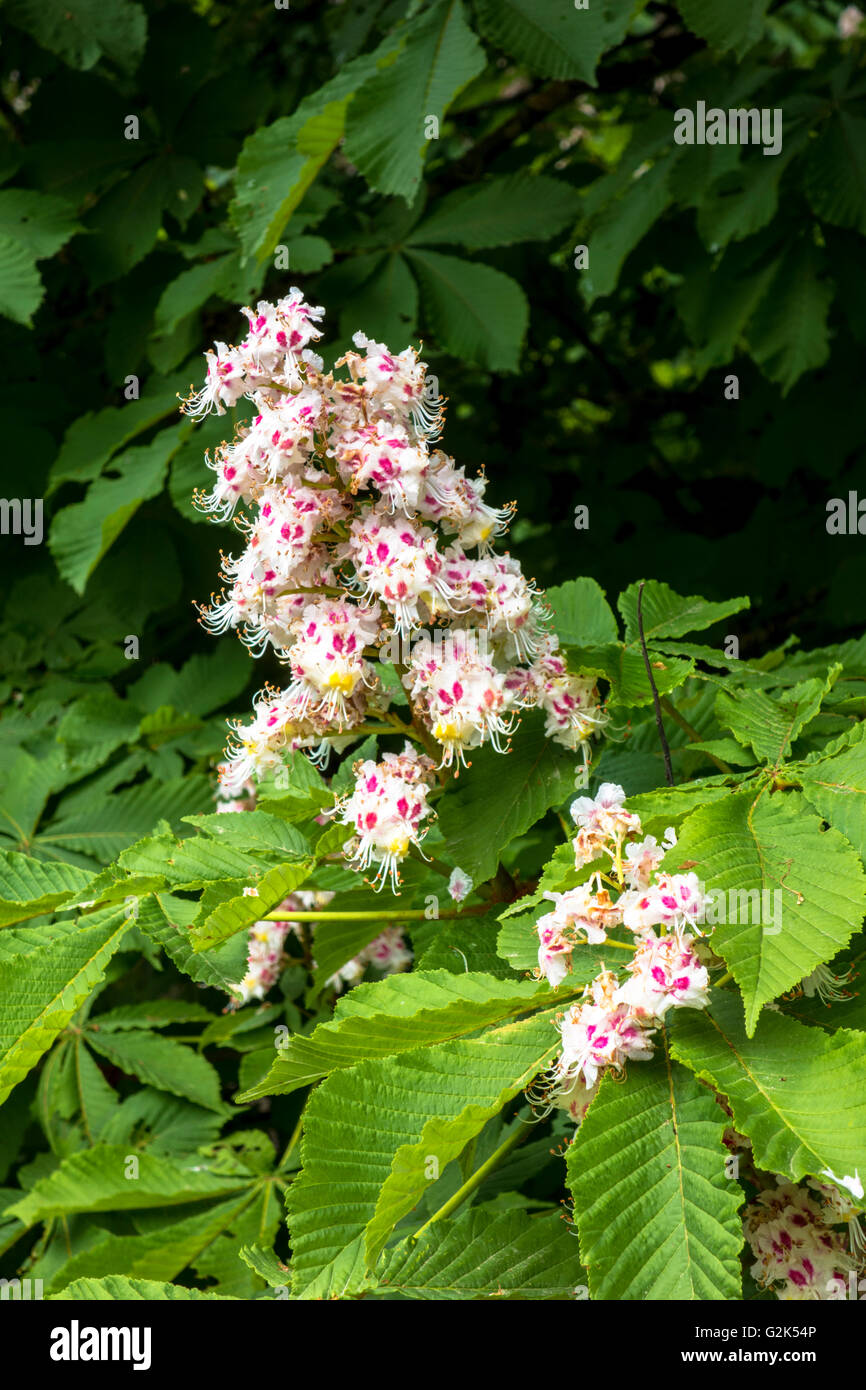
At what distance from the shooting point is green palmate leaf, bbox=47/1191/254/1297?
1820 mm

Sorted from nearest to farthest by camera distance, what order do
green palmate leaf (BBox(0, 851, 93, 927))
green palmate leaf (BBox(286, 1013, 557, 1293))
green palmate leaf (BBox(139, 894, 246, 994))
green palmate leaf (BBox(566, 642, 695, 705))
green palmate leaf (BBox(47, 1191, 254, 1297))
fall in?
green palmate leaf (BBox(286, 1013, 557, 1293)) → green palmate leaf (BBox(139, 894, 246, 994)) → green palmate leaf (BBox(566, 642, 695, 705)) → green palmate leaf (BBox(0, 851, 93, 927)) → green palmate leaf (BBox(47, 1191, 254, 1297))

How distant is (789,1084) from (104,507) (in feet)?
6.70

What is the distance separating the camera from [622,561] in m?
3.17

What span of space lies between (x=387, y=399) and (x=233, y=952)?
0.64 metres

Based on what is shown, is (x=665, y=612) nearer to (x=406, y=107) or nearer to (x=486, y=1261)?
(x=486, y=1261)

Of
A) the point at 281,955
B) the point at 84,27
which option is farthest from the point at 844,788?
the point at 84,27

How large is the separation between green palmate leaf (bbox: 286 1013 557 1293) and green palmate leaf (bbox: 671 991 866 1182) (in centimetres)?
17

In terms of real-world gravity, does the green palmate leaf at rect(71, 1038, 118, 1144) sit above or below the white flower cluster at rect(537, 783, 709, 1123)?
below

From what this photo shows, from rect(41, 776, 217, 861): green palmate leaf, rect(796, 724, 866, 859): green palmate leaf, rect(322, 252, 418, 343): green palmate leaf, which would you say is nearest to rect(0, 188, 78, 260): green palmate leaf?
rect(322, 252, 418, 343): green palmate leaf

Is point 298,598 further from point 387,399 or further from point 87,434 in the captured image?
point 87,434

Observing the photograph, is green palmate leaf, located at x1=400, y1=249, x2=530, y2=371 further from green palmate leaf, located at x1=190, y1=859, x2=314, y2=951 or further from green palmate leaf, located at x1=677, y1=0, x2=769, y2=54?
green palmate leaf, located at x1=190, y1=859, x2=314, y2=951

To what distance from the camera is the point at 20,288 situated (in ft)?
8.36

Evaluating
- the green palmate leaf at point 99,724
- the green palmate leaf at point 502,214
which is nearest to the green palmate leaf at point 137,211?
the green palmate leaf at point 502,214

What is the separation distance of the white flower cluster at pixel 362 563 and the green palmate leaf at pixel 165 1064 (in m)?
1.07
